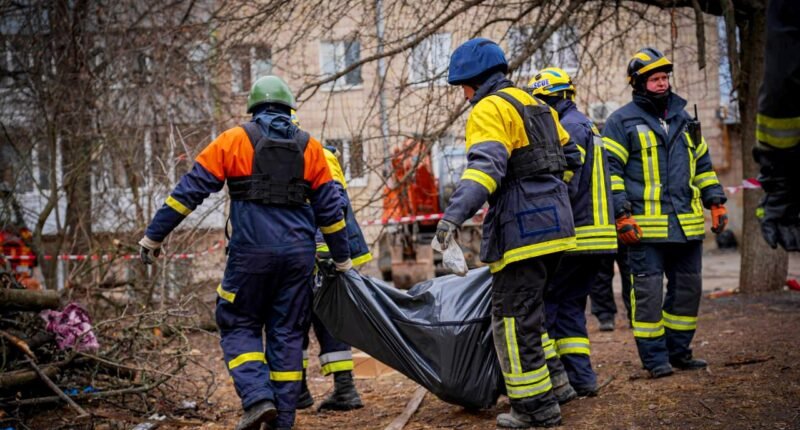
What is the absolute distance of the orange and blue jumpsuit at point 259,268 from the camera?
4.59 meters

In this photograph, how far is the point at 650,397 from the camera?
477cm

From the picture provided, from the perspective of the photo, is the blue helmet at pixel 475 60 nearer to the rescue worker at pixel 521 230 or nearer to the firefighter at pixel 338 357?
the rescue worker at pixel 521 230

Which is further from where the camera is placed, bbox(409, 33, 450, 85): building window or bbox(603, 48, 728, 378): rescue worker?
bbox(409, 33, 450, 85): building window

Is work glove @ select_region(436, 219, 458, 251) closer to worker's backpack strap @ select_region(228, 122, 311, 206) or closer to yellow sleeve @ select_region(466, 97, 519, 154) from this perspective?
yellow sleeve @ select_region(466, 97, 519, 154)

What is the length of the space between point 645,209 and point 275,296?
229cm

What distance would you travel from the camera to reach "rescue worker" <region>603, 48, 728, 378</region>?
5293 millimetres

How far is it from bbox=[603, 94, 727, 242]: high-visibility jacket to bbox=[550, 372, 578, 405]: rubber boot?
3.60 ft

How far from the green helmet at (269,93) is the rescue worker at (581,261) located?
5.32 feet

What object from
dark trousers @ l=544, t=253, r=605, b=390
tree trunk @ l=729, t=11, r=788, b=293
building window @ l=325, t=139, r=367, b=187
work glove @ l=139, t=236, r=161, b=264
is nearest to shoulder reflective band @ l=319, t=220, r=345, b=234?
work glove @ l=139, t=236, r=161, b=264

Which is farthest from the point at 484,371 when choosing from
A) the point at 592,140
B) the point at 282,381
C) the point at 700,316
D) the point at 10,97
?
the point at 10,97

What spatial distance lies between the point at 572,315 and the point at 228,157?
212 cm

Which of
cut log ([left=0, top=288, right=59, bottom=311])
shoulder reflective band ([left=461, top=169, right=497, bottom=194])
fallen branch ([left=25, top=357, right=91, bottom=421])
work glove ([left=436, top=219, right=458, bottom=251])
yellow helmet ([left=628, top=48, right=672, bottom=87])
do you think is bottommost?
fallen branch ([left=25, top=357, right=91, bottom=421])

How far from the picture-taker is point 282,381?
469 cm

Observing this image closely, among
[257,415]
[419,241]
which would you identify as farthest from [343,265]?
[419,241]
